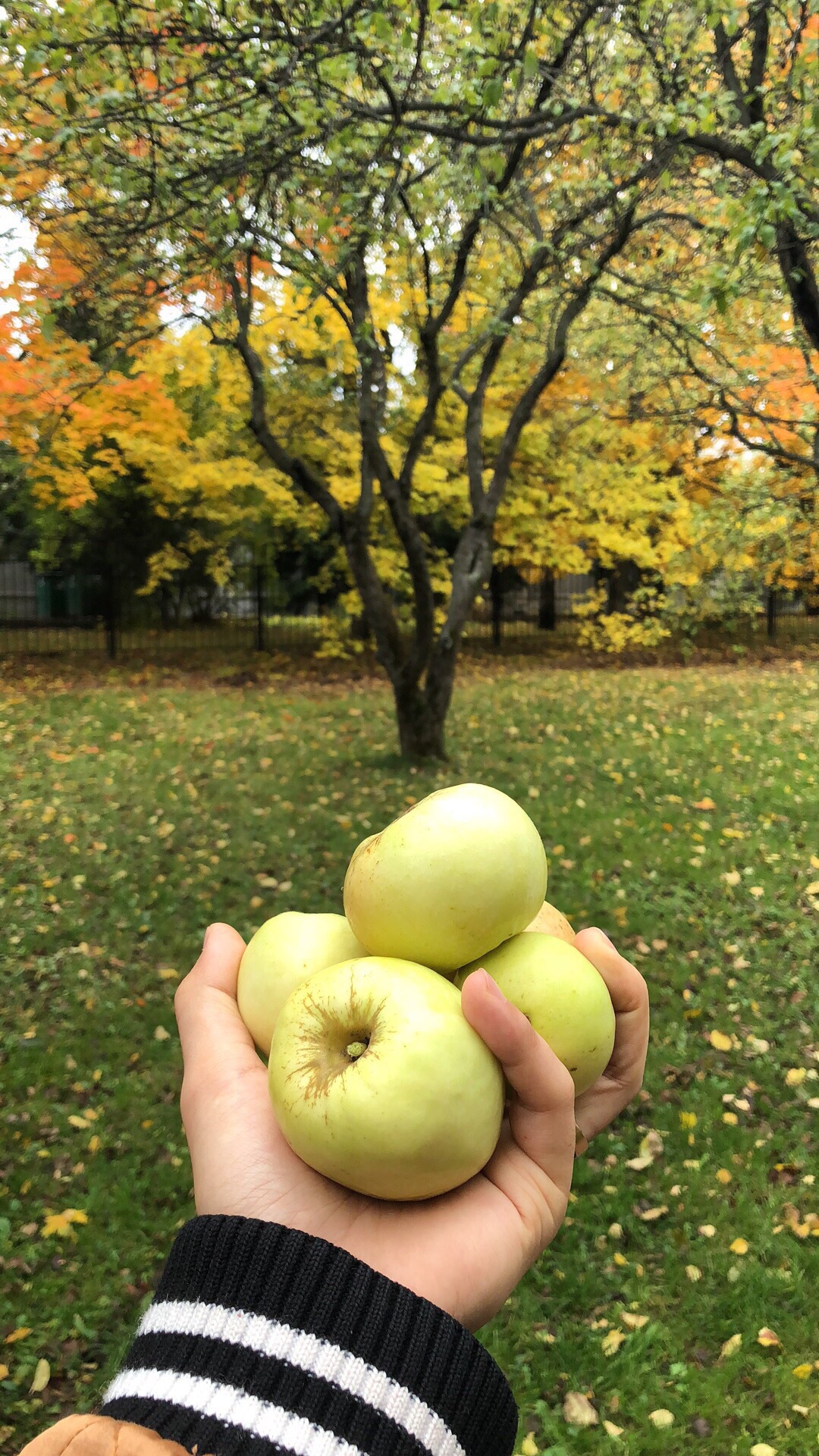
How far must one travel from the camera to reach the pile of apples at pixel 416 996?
1.39 metres

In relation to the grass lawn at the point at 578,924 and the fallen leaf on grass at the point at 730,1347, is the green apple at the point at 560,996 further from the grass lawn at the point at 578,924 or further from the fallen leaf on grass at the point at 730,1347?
the fallen leaf on grass at the point at 730,1347

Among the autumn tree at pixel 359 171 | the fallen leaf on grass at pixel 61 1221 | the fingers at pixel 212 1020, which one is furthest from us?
the autumn tree at pixel 359 171

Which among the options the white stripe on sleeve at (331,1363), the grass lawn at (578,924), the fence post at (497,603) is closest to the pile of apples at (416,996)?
the white stripe on sleeve at (331,1363)

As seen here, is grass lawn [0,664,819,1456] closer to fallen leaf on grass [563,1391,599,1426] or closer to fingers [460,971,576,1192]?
fallen leaf on grass [563,1391,599,1426]

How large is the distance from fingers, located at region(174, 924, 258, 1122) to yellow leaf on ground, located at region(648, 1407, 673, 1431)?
228 centimetres

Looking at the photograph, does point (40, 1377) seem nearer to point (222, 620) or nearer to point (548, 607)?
point (222, 620)

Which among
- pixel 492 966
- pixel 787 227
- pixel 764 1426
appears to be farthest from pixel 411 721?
pixel 492 966

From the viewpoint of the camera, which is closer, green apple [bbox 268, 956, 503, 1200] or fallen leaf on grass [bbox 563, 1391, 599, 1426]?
green apple [bbox 268, 956, 503, 1200]

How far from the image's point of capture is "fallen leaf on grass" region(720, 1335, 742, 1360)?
10.6ft

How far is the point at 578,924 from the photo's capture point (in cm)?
610

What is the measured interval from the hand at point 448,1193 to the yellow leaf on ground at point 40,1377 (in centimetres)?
221

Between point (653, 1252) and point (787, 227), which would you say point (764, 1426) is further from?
point (787, 227)

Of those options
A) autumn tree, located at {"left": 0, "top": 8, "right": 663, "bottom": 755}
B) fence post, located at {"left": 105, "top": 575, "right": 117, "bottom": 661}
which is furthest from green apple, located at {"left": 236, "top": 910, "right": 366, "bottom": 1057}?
fence post, located at {"left": 105, "top": 575, "right": 117, "bottom": 661}

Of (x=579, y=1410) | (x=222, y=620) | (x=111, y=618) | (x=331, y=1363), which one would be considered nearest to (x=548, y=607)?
(x=222, y=620)
